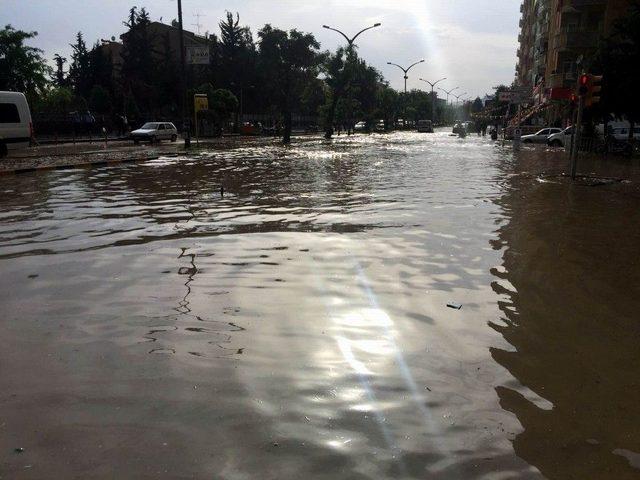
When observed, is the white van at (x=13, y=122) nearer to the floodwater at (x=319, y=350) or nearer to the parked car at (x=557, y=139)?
the floodwater at (x=319, y=350)

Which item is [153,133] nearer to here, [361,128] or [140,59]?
[140,59]

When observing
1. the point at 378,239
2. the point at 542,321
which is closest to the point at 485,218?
the point at 378,239

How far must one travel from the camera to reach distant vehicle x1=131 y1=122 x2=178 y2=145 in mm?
39844

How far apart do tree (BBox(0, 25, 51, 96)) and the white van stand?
23347mm

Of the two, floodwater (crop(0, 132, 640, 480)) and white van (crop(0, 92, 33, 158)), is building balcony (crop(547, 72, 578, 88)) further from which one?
floodwater (crop(0, 132, 640, 480))

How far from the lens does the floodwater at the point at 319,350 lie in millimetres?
2873

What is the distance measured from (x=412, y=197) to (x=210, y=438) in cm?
984

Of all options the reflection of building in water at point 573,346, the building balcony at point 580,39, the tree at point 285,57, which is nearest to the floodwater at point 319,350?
the reflection of building in water at point 573,346

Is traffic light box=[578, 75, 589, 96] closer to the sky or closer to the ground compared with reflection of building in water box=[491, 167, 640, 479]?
closer to the sky

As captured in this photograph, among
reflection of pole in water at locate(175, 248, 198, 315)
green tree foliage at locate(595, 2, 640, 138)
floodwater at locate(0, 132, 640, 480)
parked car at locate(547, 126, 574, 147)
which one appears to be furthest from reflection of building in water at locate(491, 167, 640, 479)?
parked car at locate(547, 126, 574, 147)

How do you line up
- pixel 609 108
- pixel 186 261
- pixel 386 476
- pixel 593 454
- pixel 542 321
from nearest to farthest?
pixel 386 476
pixel 593 454
pixel 542 321
pixel 186 261
pixel 609 108

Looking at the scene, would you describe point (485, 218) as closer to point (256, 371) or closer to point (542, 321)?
point (542, 321)

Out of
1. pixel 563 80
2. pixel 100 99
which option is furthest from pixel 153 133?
pixel 563 80

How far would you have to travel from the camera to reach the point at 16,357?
3936 mm
